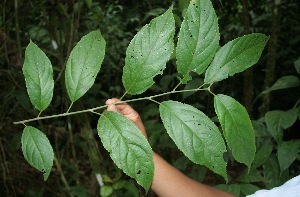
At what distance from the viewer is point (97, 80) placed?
111 inches

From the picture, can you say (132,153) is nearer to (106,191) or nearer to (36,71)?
(36,71)

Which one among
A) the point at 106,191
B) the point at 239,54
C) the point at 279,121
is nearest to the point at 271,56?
the point at 279,121

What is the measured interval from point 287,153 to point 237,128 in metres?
0.72

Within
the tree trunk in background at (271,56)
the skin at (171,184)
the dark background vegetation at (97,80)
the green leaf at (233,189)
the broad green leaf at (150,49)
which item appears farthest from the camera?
the tree trunk in background at (271,56)

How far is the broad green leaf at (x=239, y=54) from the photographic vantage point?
1.71 ft

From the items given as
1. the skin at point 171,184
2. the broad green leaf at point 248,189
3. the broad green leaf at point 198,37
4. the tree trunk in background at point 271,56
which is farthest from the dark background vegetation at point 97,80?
the broad green leaf at point 198,37

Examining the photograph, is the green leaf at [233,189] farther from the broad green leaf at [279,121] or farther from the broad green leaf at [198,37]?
the broad green leaf at [198,37]

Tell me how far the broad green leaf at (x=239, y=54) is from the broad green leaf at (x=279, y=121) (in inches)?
27.9

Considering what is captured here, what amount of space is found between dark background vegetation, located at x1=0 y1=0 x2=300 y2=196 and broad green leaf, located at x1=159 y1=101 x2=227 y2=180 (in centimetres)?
51

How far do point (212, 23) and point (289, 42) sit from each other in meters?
2.40

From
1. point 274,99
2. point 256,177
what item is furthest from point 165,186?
point 274,99

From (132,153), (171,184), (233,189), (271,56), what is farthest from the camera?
(271,56)

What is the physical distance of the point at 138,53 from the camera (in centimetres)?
51

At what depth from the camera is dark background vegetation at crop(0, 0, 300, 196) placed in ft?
4.66
